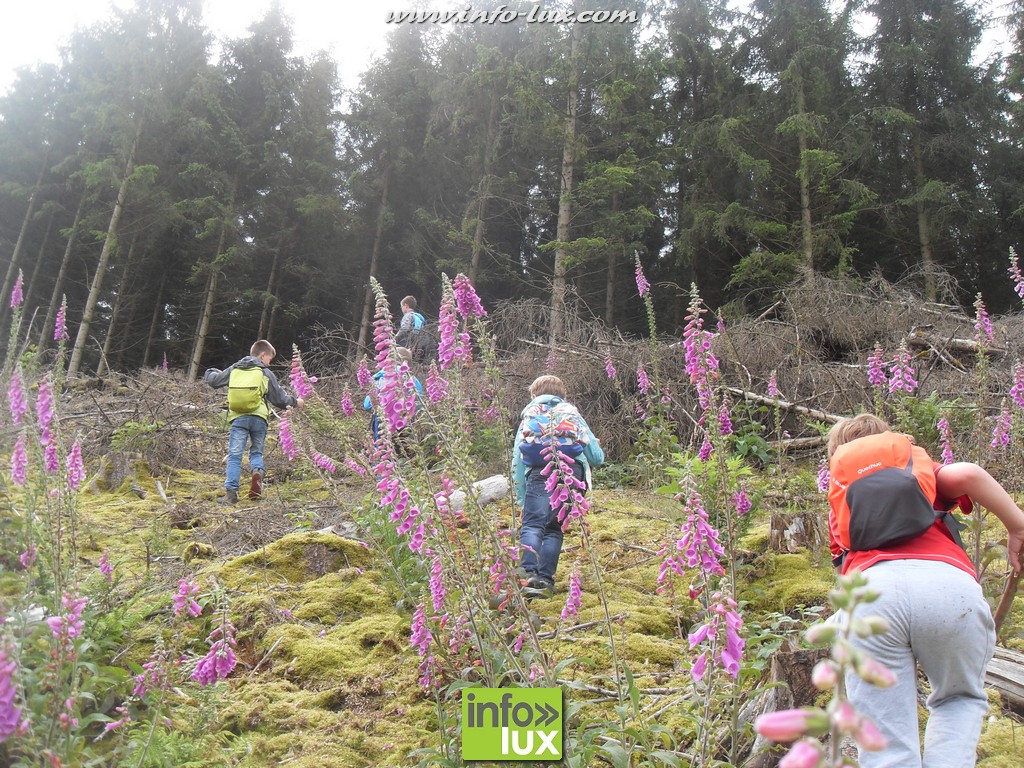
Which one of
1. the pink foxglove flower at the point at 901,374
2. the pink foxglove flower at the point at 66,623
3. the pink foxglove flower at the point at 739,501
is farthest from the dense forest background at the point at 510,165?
the pink foxglove flower at the point at 66,623

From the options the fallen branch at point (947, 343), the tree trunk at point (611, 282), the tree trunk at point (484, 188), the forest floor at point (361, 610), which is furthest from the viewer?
the tree trunk at point (611, 282)

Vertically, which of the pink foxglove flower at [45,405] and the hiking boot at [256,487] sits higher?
the hiking boot at [256,487]

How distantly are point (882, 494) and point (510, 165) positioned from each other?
800 inches

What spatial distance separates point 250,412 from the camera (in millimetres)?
8055

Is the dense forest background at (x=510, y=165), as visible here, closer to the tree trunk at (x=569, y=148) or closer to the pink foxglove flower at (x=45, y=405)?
the tree trunk at (x=569, y=148)

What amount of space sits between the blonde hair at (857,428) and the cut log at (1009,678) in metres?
1.22

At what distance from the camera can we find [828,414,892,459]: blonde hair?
2.90m

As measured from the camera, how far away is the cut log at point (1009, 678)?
120 inches

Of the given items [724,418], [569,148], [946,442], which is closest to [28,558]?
[724,418]

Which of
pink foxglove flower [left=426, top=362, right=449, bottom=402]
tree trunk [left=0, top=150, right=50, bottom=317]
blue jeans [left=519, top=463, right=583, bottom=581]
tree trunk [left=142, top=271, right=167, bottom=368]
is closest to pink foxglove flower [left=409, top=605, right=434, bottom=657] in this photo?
pink foxglove flower [left=426, top=362, right=449, bottom=402]

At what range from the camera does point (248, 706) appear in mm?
3367

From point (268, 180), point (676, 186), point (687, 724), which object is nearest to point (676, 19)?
point (676, 186)

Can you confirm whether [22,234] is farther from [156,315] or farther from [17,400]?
[17,400]

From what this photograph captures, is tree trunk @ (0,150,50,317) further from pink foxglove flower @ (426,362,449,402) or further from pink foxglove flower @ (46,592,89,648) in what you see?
pink foxglove flower @ (46,592,89,648)
